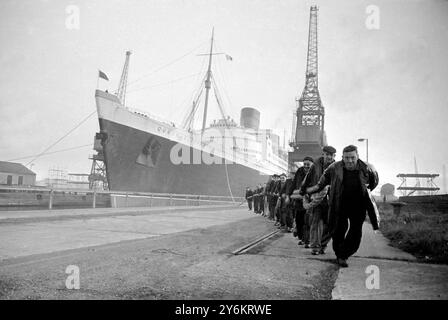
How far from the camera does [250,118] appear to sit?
4469 centimetres

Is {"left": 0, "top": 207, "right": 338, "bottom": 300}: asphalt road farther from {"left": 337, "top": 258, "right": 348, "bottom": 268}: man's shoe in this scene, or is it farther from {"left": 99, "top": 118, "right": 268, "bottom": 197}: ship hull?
{"left": 99, "top": 118, "right": 268, "bottom": 197}: ship hull

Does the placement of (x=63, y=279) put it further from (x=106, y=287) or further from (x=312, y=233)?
(x=312, y=233)

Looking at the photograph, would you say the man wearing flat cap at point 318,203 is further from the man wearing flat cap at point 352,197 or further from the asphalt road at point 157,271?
the man wearing flat cap at point 352,197

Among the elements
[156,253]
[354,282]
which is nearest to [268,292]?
[354,282]

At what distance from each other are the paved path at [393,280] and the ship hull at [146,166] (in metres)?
19.2

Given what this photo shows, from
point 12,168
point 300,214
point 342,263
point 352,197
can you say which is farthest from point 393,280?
point 12,168

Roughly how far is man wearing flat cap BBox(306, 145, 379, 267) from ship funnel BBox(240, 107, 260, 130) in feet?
134

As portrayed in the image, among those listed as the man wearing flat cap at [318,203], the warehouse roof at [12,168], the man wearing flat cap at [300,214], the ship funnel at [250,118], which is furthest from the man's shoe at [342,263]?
the warehouse roof at [12,168]

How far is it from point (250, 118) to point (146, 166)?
25.5 metres

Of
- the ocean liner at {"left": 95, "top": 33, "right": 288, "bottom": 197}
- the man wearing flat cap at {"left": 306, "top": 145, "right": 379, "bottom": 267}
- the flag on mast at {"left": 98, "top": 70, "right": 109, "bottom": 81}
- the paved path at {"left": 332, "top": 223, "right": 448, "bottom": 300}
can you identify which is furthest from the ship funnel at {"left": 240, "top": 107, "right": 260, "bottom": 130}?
the paved path at {"left": 332, "top": 223, "right": 448, "bottom": 300}

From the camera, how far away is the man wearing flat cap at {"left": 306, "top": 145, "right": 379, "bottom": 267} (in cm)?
371

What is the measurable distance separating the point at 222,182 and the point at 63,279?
2780cm

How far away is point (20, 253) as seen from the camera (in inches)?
143

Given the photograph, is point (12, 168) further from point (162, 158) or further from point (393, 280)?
A: point (393, 280)
